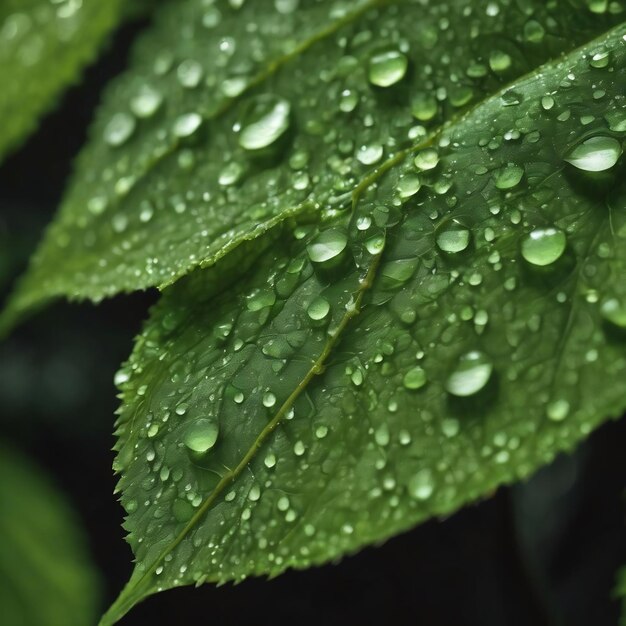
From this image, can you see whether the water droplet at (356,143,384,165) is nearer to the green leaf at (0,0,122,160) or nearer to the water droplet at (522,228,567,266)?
the water droplet at (522,228,567,266)

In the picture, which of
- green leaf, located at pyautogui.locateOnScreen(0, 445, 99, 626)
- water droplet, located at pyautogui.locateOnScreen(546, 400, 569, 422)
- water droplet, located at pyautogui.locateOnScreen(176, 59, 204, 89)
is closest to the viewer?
water droplet, located at pyautogui.locateOnScreen(546, 400, 569, 422)

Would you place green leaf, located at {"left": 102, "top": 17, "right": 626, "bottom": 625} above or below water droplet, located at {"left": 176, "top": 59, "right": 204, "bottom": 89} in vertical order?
below

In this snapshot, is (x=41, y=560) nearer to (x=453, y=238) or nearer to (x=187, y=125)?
(x=187, y=125)

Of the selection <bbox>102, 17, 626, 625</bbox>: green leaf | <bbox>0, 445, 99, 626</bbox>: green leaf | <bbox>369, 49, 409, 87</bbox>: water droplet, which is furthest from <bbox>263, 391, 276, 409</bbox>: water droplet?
<bbox>0, 445, 99, 626</bbox>: green leaf

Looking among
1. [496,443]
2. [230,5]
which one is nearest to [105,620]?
[496,443]

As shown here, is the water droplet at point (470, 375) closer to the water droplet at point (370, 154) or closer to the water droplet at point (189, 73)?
the water droplet at point (370, 154)

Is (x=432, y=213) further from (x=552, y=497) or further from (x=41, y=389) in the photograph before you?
(x=41, y=389)
